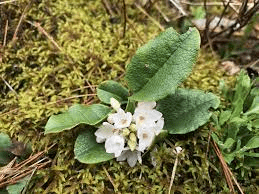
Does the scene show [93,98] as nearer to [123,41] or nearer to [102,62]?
[102,62]

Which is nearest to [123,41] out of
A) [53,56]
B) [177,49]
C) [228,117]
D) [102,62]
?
[102,62]

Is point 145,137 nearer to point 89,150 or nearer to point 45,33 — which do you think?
point 89,150

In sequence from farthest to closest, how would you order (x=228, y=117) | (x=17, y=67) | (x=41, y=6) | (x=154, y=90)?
(x=41, y=6) < (x=17, y=67) < (x=228, y=117) < (x=154, y=90)

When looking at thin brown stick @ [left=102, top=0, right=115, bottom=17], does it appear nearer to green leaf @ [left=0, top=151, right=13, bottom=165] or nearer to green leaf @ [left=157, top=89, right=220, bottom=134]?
green leaf @ [left=157, top=89, right=220, bottom=134]

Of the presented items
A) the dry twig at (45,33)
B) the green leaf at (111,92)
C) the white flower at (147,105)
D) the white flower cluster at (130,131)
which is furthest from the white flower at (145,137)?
the dry twig at (45,33)

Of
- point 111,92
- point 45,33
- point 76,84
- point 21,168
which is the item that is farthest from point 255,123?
point 45,33

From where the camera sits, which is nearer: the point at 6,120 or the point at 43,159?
the point at 43,159

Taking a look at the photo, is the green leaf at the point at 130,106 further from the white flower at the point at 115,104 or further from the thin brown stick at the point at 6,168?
the thin brown stick at the point at 6,168
